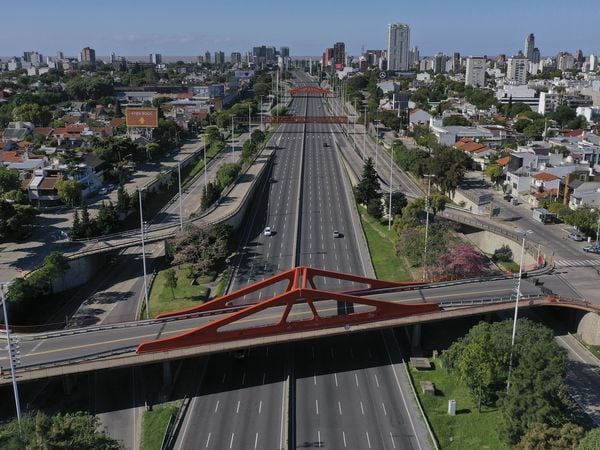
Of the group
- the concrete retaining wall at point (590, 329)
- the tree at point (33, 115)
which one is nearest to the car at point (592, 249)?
the concrete retaining wall at point (590, 329)

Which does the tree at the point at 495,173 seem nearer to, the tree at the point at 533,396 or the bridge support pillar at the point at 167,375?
the tree at the point at 533,396

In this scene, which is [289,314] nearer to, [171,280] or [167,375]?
[167,375]

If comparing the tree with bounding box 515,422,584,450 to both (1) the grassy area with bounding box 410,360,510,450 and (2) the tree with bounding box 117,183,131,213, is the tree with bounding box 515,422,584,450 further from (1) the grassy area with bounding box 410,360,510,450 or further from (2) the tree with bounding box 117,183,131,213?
(2) the tree with bounding box 117,183,131,213

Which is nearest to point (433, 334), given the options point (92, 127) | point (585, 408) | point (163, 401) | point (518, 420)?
point (585, 408)

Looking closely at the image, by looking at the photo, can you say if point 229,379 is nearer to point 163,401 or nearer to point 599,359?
point 163,401

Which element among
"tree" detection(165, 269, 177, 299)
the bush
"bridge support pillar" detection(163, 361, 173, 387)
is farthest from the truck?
"bridge support pillar" detection(163, 361, 173, 387)

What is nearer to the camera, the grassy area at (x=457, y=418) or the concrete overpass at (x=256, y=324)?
the grassy area at (x=457, y=418)

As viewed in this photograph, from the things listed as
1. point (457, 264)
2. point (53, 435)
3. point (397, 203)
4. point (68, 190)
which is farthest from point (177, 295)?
point (397, 203)
